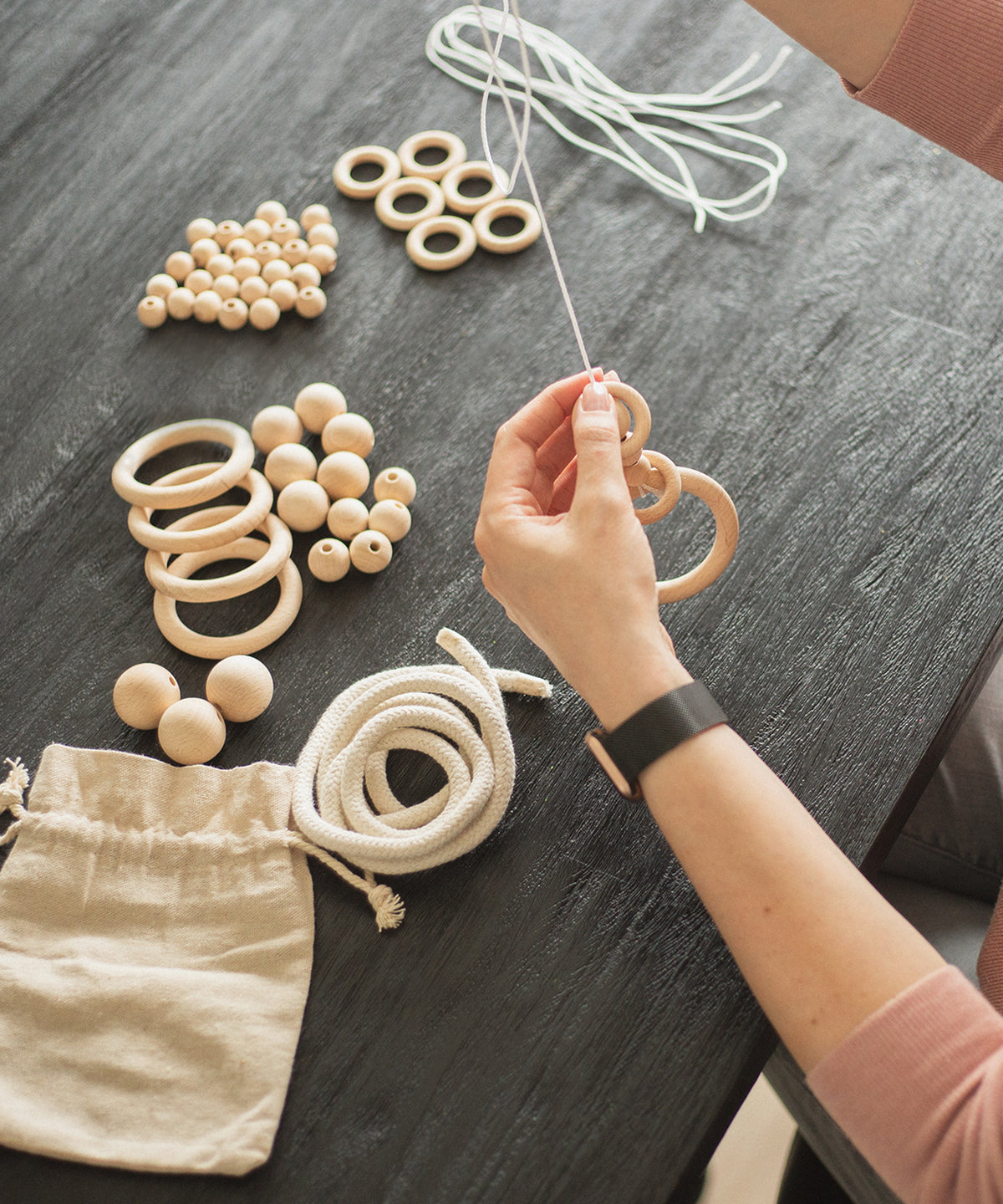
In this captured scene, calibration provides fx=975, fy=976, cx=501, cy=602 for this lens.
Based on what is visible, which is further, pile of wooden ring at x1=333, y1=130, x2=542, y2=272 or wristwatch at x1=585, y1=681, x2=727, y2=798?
pile of wooden ring at x1=333, y1=130, x2=542, y2=272

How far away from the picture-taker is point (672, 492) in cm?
76

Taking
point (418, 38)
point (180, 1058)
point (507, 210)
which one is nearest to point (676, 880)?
point (180, 1058)

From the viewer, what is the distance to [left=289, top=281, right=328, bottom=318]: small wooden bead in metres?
1.07

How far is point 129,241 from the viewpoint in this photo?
1171 millimetres

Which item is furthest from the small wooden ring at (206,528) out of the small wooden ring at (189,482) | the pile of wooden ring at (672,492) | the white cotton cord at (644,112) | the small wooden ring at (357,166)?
the white cotton cord at (644,112)

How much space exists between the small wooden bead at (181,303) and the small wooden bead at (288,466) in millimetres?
272

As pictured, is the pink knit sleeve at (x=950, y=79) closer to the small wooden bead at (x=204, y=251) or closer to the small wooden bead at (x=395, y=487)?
the small wooden bead at (x=395, y=487)

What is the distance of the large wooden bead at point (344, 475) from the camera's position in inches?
36.2

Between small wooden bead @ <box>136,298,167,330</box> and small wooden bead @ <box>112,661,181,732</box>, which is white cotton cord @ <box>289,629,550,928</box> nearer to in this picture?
small wooden bead @ <box>112,661,181,732</box>

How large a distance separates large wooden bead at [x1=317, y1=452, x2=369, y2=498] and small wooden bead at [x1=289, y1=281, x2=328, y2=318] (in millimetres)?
237

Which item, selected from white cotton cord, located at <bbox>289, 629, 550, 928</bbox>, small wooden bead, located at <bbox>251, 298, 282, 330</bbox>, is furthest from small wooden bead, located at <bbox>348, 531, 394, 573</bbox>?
small wooden bead, located at <bbox>251, 298, 282, 330</bbox>

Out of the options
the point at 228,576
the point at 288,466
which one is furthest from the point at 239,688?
the point at 288,466

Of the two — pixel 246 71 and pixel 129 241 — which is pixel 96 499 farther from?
pixel 246 71

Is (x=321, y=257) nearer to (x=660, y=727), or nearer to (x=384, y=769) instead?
(x=384, y=769)
